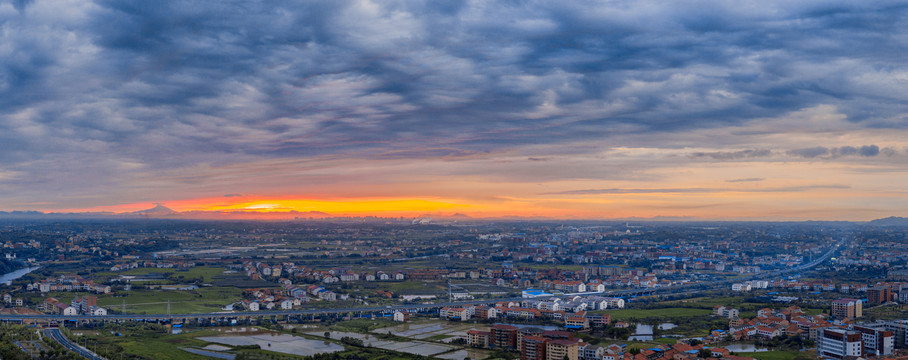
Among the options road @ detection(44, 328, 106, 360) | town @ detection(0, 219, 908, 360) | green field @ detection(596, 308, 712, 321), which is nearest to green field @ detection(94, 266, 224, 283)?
town @ detection(0, 219, 908, 360)

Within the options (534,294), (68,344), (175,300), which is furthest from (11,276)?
(534,294)

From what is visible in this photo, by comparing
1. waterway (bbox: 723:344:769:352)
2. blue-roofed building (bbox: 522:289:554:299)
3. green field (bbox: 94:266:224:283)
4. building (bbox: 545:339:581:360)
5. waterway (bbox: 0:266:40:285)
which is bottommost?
waterway (bbox: 0:266:40:285)

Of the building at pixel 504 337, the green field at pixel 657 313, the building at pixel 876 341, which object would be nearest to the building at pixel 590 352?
the building at pixel 504 337

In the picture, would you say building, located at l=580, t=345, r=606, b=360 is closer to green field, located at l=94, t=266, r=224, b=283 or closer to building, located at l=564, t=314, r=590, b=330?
building, located at l=564, t=314, r=590, b=330

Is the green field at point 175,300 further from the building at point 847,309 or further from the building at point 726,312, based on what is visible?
the building at point 847,309

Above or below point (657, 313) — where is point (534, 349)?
above

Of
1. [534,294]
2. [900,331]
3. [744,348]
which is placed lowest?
[534,294]

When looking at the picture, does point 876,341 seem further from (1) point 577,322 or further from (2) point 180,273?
(2) point 180,273
